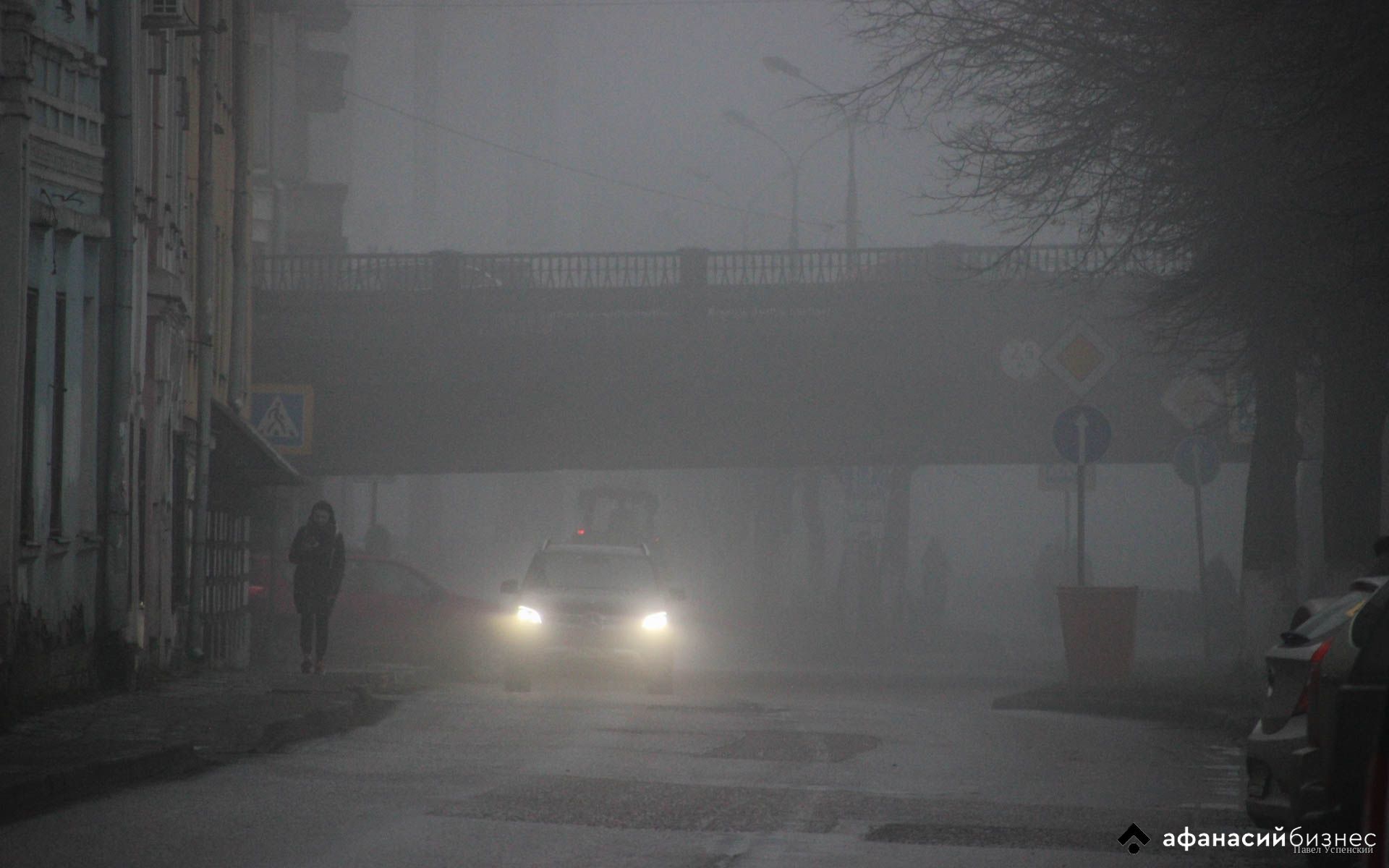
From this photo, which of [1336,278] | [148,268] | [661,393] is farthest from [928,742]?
[661,393]

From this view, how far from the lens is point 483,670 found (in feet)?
88.9

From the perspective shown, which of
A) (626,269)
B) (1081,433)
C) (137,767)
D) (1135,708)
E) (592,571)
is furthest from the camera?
(626,269)

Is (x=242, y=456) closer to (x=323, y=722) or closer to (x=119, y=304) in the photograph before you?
(x=119, y=304)

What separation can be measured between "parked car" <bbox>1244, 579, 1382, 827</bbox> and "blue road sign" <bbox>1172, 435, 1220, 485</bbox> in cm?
1684

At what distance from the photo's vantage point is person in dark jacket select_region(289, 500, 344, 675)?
22.5 metres

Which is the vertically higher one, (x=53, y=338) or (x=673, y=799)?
(x=53, y=338)

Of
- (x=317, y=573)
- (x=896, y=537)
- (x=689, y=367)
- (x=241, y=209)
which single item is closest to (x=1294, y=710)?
(x=317, y=573)

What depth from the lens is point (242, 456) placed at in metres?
25.3

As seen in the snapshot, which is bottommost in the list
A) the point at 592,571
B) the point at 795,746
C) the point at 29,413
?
the point at 795,746

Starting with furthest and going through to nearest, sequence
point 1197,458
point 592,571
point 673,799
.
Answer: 1. point 1197,458
2. point 592,571
3. point 673,799

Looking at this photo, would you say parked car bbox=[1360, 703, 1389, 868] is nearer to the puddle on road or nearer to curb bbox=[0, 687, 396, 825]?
curb bbox=[0, 687, 396, 825]

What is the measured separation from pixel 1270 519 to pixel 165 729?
12.7m

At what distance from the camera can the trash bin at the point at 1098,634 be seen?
20938mm

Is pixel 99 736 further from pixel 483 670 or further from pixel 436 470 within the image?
pixel 436 470
